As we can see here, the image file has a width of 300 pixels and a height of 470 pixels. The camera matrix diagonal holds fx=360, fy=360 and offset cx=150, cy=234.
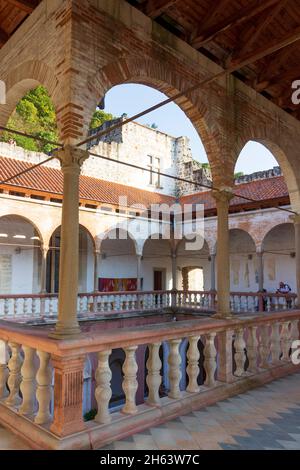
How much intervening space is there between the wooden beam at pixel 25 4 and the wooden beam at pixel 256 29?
9.63 ft

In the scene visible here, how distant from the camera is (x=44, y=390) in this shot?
323 centimetres

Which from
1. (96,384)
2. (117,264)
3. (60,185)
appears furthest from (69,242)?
(117,264)

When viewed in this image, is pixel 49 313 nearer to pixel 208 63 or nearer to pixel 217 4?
pixel 208 63

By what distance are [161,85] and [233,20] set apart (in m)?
1.21

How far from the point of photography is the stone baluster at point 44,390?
3.18m

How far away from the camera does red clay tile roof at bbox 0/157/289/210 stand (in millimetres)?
12875

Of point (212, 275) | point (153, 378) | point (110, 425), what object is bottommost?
point (110, 425)

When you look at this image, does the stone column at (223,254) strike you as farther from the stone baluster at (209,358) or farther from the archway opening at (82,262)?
the archway opening at (82,262)

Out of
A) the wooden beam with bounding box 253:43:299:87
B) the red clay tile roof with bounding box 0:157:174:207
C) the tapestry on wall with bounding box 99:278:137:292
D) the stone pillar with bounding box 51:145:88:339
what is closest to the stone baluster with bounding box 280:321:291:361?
the stone pillar with bounding box 51:145:88:339

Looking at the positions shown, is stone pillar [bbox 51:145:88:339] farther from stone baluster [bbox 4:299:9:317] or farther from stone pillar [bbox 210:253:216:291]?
stone pillar [bbox 210:253:216:291]

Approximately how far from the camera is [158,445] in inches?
119

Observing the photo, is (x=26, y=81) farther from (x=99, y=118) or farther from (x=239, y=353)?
(x=99, y=118)

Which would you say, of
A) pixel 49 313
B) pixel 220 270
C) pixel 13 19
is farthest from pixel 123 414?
pixel 49 313
